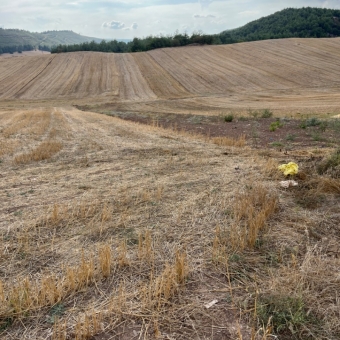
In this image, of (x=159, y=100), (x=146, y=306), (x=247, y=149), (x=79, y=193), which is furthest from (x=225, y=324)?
(x=159, y=100)

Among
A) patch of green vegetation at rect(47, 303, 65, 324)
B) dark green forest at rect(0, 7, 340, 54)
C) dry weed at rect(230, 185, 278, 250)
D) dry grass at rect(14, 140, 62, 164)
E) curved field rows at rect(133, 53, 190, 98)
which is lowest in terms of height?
patch of green vegetation at rect(47, 303, 65, 324)

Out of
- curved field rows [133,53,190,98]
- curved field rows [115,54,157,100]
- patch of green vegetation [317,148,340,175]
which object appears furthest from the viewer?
curved field rows [133,53,190,98]

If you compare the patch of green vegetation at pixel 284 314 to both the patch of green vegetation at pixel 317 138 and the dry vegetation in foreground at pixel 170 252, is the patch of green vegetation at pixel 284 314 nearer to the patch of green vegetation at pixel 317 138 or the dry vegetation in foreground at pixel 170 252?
the dry vegetation in foreground at pixel 170 252

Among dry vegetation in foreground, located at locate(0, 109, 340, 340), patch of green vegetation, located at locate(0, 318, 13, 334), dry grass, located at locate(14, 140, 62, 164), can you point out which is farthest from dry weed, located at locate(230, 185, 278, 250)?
dry grass, located at locate(14, 140, 62, 164)

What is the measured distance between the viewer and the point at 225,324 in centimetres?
298

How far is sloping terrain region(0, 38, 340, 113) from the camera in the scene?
3316 cm

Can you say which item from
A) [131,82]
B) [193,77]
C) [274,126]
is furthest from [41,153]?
[193,77]

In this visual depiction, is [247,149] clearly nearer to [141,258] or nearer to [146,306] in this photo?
→ [141,258]

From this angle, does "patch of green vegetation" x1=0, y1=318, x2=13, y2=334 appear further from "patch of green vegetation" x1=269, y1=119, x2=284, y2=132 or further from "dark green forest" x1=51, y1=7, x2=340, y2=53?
"dark green forest" x1=51, y1=7, x2=340, y2=53

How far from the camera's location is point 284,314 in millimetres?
2994

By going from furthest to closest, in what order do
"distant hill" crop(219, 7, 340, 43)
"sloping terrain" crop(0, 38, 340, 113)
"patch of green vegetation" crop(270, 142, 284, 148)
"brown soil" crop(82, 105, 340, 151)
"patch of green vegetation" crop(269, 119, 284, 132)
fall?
"distant hill" crop(219, 7, 340, 43) → "sloping terrain" crop(0, 38, 340, 113) → "patch of green vegetation" crop(269, 119, 284, 132) → "brown soil" crop(82, 105, 340, 151) → "patch of green vegetation" crop(270, 142, 284, 148)

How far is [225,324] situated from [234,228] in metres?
1.66

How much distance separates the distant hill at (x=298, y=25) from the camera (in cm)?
8106

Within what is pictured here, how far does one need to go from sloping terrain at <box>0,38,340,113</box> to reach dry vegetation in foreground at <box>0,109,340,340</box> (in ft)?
66.9
